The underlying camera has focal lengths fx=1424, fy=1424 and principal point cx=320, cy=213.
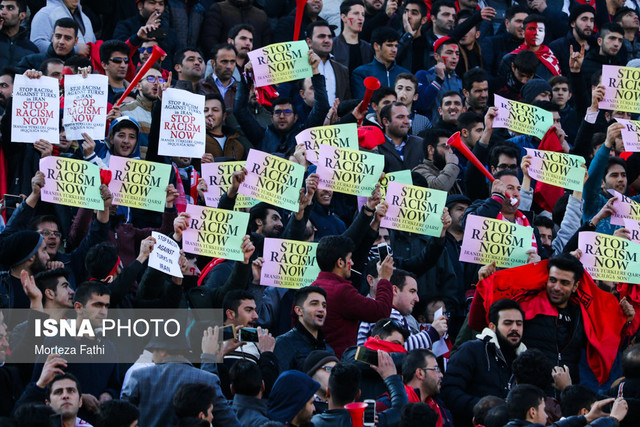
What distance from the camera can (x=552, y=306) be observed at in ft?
35.6

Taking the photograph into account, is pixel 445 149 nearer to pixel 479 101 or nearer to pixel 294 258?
pixel 479 101

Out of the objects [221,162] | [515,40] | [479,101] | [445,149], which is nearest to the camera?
[221,162]

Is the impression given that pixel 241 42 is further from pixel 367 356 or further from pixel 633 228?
pixel 367 356

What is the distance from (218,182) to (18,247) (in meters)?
2.54

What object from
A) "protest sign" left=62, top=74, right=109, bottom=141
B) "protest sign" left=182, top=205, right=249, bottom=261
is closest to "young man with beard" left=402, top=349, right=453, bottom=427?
"protest sign" left=182, top=205, right=249, bottom=261

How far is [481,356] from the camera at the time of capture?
9.99 m

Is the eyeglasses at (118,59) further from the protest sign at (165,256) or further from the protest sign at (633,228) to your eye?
the protest sign at (633,228)

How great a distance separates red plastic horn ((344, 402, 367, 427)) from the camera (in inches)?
330

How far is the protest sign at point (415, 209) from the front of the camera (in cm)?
1183

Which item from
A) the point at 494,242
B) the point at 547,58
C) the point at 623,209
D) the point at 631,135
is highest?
the point at 547,58

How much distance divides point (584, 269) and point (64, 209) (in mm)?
4219

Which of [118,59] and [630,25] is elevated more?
[630,25]

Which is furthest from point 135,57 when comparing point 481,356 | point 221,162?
point 481,356

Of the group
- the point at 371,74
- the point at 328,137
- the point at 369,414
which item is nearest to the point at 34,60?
the point at 328,137
